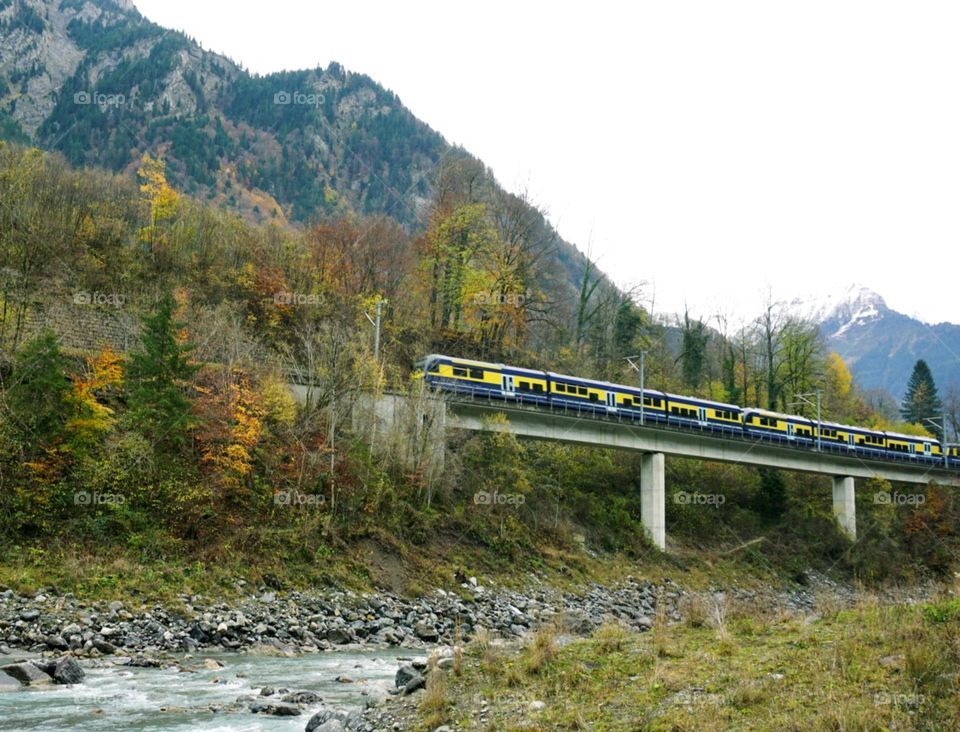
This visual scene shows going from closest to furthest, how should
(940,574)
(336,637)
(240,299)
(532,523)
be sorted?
1. (336,637)
2. (532,523)
3. (240,299)
4. (940,574)

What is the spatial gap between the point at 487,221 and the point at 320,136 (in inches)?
4133

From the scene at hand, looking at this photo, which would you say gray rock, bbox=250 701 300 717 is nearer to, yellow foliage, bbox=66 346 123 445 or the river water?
the river water

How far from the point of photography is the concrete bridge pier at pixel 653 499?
41.3 metres

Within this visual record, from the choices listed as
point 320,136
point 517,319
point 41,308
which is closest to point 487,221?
point 517,319

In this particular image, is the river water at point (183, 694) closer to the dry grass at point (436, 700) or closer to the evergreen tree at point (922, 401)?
the dry grass at point (436, 700)

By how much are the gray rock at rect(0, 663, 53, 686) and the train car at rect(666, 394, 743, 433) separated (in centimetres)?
3588

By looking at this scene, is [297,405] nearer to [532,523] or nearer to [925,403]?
[532,523]

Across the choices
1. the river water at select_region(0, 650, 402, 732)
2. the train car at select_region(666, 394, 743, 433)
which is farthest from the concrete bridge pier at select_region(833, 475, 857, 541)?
the river water at select_region(0, 650, 402, 732)

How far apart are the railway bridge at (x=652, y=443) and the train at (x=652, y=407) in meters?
0.45

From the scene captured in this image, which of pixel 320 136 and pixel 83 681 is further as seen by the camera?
pixel 320 136

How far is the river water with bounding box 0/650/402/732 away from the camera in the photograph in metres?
11.1

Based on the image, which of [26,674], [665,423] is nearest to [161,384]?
[26,674]

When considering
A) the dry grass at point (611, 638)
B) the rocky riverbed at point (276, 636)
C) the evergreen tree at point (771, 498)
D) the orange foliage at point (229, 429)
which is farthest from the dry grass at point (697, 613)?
the evergreen tree at point (771, 498)

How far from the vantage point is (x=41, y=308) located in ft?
113
